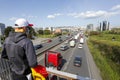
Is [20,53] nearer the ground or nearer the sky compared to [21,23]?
nearer the ground

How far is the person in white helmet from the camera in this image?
2.42 meters

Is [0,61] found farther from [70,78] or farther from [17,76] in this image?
[70,78]

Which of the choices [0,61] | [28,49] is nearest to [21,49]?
[28,49]

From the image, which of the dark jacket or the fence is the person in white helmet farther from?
the fence

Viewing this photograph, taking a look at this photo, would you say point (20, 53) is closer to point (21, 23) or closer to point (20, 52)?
point (20, 52)

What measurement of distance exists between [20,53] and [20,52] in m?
0.02

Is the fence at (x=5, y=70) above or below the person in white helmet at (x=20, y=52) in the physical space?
below

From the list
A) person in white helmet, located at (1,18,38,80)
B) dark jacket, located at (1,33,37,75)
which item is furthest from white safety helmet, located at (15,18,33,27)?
dark jacket, located at (1,33,37,75)

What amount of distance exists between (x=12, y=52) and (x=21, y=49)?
0.71ft

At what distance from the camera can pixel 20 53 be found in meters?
2.50

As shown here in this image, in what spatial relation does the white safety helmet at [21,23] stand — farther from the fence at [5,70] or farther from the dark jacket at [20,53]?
the fence at [5,70]

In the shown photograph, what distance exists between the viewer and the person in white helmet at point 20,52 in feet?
7.94

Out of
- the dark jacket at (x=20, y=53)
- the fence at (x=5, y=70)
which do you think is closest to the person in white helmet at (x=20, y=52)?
the dark jacket at (x=20, y=53)

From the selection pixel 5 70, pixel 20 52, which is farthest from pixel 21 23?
pixel 5 70
